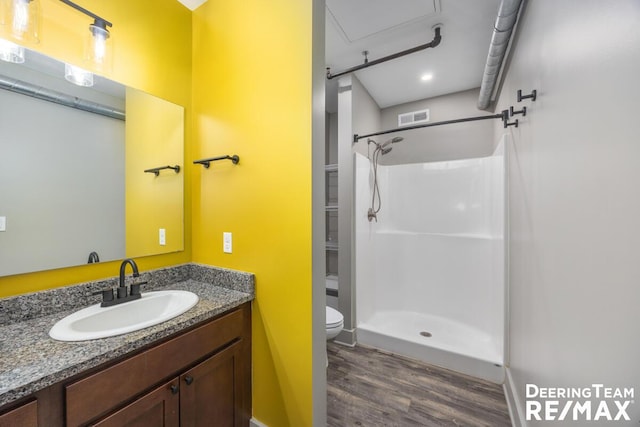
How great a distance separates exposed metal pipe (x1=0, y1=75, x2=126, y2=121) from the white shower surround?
6.70 ft

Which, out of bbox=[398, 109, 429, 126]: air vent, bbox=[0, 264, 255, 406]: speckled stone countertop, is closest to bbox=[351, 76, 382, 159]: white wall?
bbox=[398, 109, 429, 126]: air vent

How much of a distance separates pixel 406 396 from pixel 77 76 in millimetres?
2834

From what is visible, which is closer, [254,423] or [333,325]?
[254,423]

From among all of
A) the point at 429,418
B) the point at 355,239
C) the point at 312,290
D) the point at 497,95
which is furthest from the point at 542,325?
the point at 497,95

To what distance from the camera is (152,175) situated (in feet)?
5.12

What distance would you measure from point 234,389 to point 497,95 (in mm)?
3414

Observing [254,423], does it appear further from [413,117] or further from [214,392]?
[413,117]

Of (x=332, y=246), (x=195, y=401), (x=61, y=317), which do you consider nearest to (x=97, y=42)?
(x=61, y=317)

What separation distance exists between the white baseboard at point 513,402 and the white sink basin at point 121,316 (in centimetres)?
201

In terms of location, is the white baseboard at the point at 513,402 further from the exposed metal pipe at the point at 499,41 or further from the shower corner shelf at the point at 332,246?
the exposed metal pipe at the point at 499,41

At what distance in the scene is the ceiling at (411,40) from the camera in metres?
1.74

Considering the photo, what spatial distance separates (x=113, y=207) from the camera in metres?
1.35

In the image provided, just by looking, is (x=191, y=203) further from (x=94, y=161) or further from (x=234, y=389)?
(x=234, y=389)

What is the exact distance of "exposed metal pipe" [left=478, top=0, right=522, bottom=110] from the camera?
147cm
